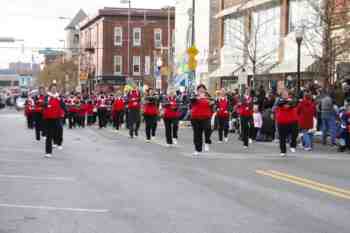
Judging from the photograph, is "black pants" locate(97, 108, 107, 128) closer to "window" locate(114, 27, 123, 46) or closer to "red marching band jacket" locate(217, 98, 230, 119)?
"red marching band jacket" locate(217, 98, 230, 119)

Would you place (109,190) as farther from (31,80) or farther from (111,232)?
(31,80)

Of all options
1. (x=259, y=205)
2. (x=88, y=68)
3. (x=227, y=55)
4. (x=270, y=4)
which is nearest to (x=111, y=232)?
(x=259, y=205)

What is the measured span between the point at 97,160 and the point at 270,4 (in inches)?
1136

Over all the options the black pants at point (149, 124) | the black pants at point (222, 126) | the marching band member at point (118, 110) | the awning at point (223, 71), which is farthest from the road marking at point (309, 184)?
the awning at point (223, 71)

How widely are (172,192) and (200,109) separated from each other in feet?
25.7

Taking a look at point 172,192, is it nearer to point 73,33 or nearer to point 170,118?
point 170,118

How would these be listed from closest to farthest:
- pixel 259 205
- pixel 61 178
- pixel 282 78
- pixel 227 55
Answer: pixel 259 205 < pixel 61 178 < pixel 282 78 < pixel 227 55

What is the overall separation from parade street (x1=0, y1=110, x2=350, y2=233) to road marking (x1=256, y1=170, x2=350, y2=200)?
0.02 m

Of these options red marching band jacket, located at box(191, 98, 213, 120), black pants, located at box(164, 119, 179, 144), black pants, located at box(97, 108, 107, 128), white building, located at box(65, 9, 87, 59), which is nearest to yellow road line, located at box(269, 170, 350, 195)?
red marching band jacket, located at box(191, 98, 213, 120)

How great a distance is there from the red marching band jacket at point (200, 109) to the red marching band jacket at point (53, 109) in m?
3.41

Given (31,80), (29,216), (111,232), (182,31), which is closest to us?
(111,232)

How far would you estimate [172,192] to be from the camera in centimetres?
1199

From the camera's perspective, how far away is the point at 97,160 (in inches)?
688

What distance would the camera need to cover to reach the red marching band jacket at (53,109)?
732 inches
